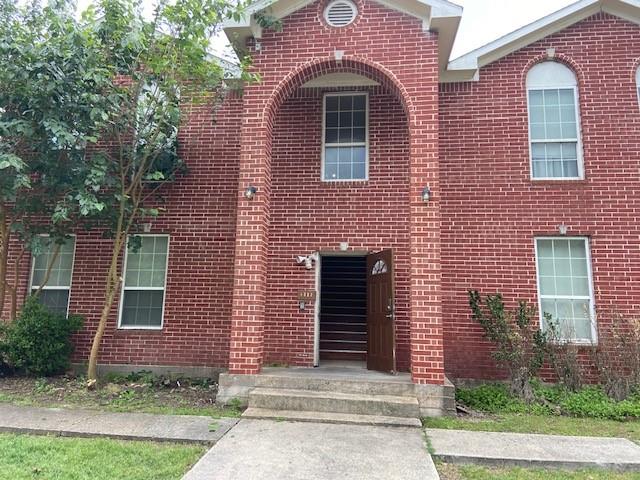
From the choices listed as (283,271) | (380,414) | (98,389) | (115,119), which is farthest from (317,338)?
(115,119)

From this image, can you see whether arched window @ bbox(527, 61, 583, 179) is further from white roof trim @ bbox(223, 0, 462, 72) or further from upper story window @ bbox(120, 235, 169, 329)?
upper story window @ bbox(120, 235, 169, 329)

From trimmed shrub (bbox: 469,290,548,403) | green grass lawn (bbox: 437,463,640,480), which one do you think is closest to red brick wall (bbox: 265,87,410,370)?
trimmed shrub (bbox: 469,290,548,403)

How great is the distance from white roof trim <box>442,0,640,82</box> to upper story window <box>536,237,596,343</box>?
3551 millimetres

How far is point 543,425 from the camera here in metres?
6.27

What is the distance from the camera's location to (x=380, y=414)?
631 cm

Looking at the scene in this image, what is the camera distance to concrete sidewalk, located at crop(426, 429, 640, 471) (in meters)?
4.84

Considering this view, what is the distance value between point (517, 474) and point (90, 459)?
4.30 meters

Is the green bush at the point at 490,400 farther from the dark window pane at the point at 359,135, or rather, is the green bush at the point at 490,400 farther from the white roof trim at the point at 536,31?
the white roof trim at the point at 536,31

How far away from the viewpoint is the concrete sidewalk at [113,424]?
545cm

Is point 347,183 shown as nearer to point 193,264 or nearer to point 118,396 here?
point 193,264

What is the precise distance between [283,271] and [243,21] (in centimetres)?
440

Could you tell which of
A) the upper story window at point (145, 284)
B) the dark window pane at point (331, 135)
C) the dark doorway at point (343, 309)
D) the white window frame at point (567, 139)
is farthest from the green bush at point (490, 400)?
the upper story window at point (145, 284)

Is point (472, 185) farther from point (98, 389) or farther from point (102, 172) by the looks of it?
point (98, 389)

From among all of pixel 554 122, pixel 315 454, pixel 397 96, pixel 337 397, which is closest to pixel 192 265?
pixel 337 397
